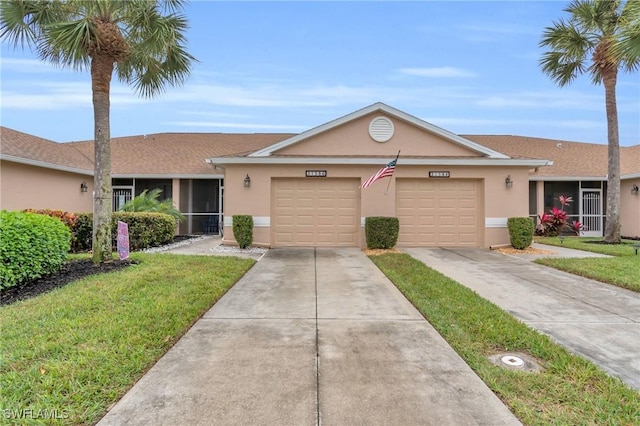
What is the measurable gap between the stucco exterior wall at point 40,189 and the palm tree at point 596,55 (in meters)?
19.7

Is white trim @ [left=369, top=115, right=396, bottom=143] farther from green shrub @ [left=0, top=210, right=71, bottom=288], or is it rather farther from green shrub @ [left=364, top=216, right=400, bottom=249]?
green shrub @ [left=0, top=210, right=71, bottom=288]

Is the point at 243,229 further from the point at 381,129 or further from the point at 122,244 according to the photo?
the point at 381,129

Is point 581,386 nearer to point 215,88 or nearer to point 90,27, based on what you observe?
point 90,27

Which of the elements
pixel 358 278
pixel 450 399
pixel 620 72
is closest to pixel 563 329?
pixel 450 399

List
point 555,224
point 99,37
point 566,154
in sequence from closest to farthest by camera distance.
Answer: point 99,37, point 555,224, point 566,154

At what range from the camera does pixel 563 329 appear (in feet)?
13.9

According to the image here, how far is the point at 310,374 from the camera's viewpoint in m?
3.04

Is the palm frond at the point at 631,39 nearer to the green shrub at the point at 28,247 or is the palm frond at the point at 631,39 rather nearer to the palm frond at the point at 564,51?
the palm frond at the point at 564,51

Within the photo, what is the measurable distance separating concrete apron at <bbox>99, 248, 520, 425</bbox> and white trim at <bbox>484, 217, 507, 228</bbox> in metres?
7.69

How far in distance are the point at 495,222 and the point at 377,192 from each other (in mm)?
4100

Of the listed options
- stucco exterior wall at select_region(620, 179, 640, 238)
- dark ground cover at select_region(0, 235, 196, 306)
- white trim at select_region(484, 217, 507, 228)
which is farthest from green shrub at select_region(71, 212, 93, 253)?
stucco exterior wall at select_region(620, 179, 640, 238)

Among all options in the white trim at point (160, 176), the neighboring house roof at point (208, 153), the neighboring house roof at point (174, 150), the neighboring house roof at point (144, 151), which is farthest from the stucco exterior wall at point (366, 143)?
the white trim at point (160, 176)

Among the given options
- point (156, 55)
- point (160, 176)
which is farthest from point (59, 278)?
point (160, 176)

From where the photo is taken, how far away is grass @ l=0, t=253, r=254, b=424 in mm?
2629
